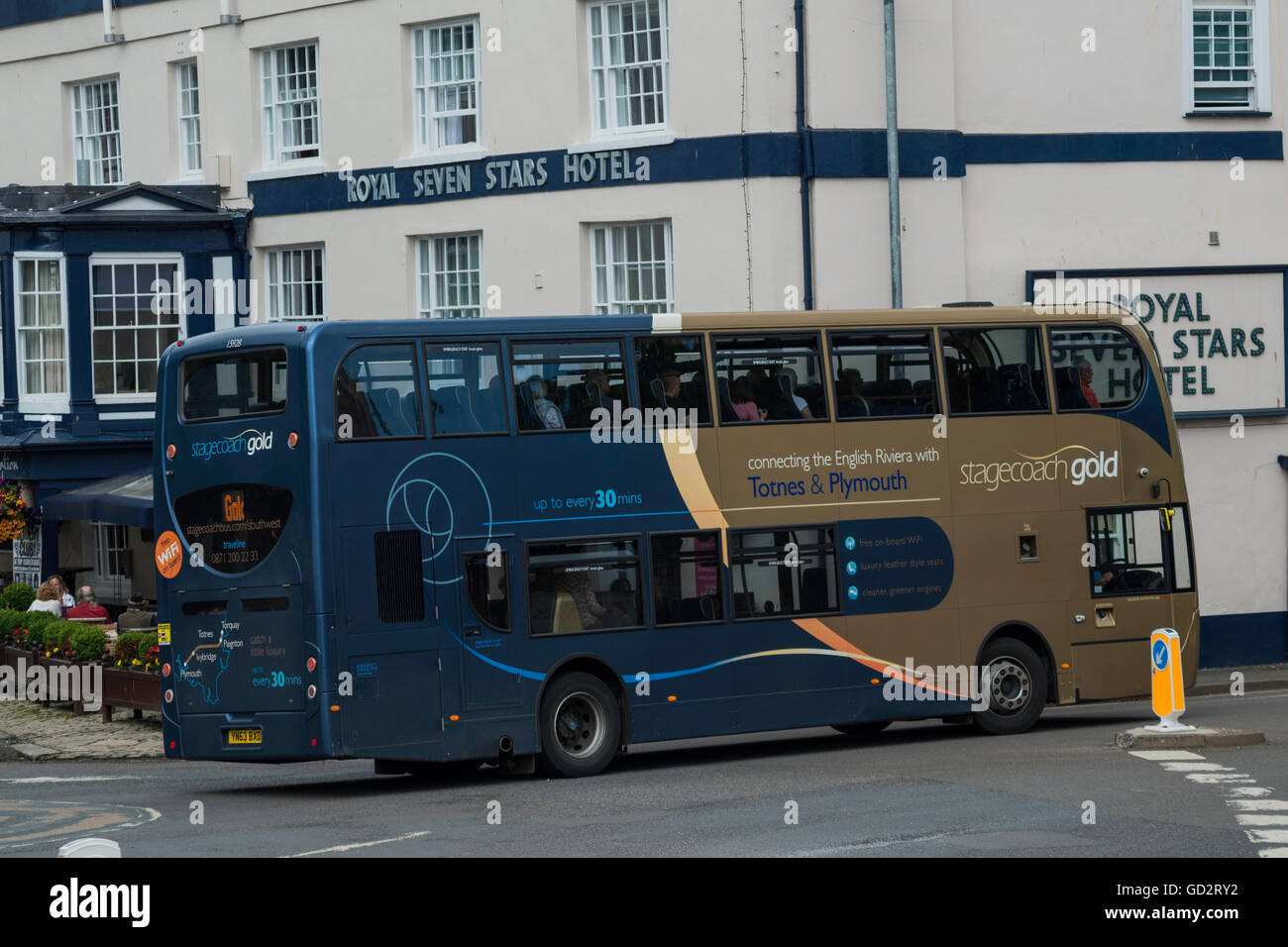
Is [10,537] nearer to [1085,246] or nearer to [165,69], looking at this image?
[165,69]

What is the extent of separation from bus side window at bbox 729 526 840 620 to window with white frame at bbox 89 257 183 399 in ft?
48.0

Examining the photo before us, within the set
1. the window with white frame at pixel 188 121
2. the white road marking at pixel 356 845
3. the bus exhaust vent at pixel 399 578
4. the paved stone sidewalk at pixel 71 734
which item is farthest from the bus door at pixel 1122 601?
the window with white frame at pixel 188 121

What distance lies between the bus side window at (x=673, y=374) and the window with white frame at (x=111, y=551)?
1636cm

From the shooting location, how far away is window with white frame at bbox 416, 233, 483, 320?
26266 millimetres

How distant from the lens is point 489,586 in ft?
52.3

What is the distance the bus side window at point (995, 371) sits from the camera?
18203 mm

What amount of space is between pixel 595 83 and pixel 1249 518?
11.4 m

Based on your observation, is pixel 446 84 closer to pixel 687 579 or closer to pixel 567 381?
pixel 567 381

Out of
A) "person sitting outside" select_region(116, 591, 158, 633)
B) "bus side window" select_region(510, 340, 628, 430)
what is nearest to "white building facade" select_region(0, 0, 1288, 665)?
"person sitting outside" select_region(116, 591, 158, 633)

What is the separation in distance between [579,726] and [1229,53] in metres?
15.9

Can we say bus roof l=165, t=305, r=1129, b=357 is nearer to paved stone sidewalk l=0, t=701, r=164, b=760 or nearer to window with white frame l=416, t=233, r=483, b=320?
paved stone sidewalk l=0, t=701, r=164, b=760

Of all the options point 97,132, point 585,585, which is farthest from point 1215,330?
point 97,132

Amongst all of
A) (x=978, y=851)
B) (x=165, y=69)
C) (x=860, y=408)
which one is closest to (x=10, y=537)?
(x=165, y=69)

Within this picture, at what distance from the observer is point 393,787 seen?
54.2ft
